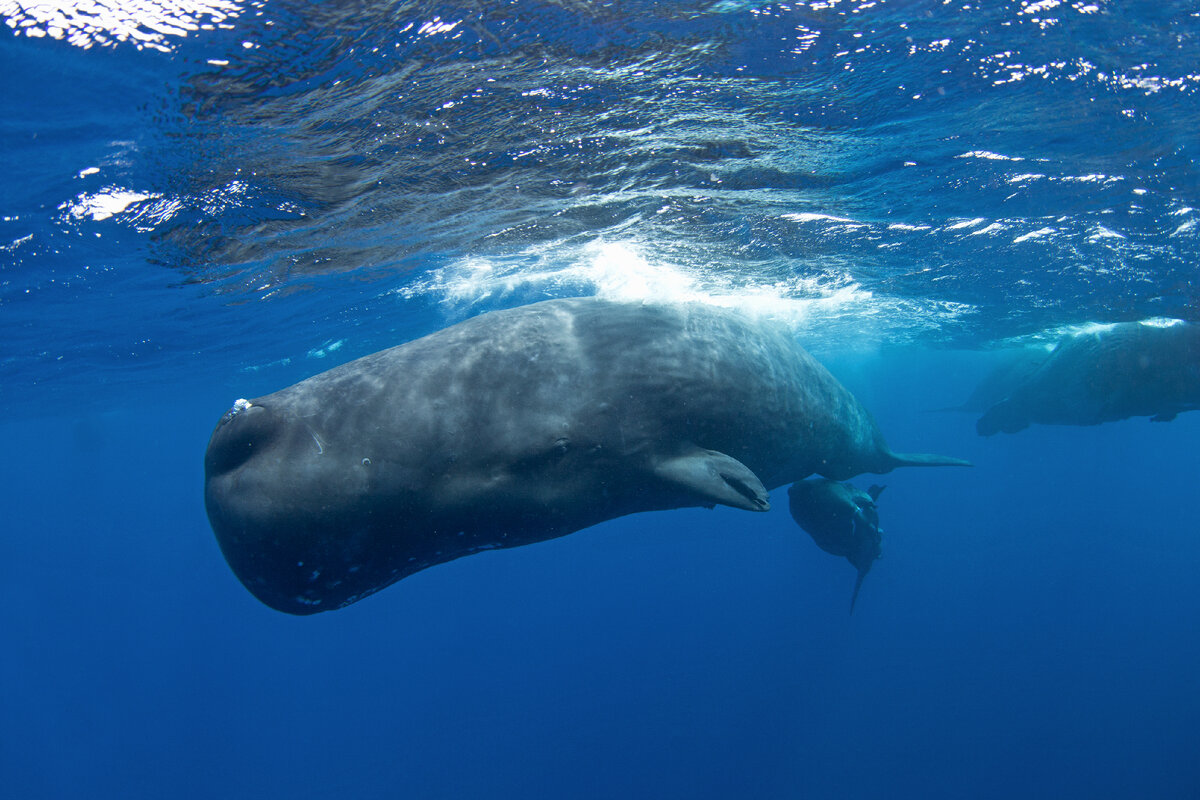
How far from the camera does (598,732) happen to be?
4059cm

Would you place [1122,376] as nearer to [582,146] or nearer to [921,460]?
[921,460]

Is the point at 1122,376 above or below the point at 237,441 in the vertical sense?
below

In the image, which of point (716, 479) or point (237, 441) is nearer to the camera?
point (237, 441)

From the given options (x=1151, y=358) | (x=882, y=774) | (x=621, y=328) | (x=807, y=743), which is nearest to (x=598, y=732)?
(x=807, y=743)

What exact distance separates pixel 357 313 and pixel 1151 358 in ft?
75.6

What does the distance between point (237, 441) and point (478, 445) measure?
138 centimetres

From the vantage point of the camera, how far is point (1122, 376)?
13.9 meters

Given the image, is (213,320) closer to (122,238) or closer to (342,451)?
(122,238)

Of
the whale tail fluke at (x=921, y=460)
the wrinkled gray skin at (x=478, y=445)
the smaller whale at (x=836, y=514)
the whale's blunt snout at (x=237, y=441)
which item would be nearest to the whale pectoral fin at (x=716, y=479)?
the wrinkled gray skin at (x=478, y=445)

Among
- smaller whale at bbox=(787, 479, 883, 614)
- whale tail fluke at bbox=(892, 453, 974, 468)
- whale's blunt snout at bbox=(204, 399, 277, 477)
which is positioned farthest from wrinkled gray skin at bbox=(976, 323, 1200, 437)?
whale's blunt snout at bbox=(204, 399, 277, 477)

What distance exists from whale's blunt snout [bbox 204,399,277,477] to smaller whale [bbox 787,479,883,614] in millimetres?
7672

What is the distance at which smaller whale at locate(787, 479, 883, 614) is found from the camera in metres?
9.32

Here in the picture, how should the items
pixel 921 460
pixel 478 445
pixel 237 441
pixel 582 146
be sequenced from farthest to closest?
pixel 921 460
pixel 582 146
pixel 478 445
pixel 237 441

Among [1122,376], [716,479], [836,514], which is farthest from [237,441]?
[1122,376]
